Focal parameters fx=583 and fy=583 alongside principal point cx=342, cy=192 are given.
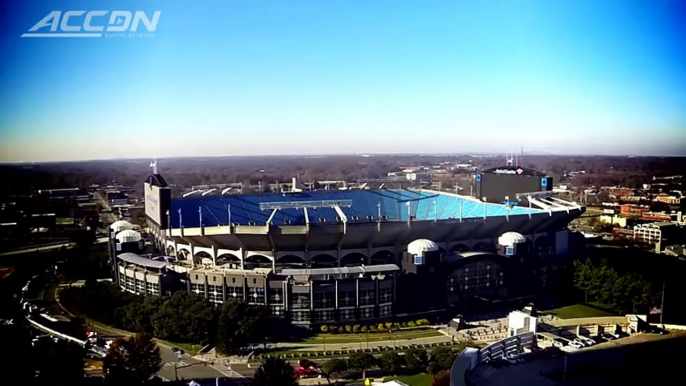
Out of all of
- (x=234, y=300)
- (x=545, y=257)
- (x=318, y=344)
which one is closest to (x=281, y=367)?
(x=318, y=344)

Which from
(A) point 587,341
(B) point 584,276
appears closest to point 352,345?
(A) point 587,341

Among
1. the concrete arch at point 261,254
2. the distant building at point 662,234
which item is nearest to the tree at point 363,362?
the concrete arch at point 261,254

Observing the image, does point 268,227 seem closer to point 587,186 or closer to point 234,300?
point 234,300

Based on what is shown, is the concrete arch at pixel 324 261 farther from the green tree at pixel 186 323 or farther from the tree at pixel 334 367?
the tree at pixel 334 367

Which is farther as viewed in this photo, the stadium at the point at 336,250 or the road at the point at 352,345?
the stadium at the point at 336,250

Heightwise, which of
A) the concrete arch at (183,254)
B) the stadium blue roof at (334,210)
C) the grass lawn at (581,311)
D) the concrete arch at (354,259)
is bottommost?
the grass lawn at (581,311)

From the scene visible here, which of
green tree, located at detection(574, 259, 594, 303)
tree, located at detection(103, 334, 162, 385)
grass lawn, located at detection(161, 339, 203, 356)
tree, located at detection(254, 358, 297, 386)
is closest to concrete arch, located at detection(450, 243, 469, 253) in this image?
green tree, located at detection(574, 259, 594, 303)
